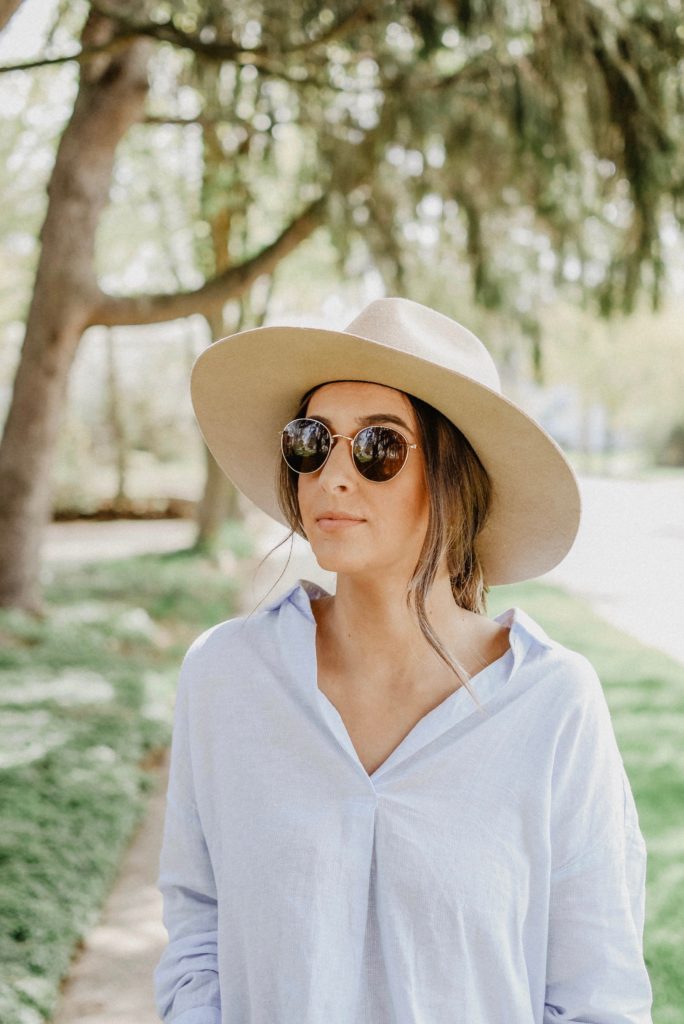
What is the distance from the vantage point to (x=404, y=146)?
255 inches

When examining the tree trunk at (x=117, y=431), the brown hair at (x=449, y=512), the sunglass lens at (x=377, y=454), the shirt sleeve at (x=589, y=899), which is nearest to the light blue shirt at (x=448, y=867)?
the shirt sleeve at (x=589, y=899)

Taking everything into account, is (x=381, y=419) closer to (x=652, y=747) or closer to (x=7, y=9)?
(x=7, y=9)

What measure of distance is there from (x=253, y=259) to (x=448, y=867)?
7195mm

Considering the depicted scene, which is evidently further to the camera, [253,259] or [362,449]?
[253,259]

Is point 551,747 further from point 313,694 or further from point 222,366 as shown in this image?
point 222,366

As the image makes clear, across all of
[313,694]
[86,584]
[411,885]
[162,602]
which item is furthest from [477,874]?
[86,584]

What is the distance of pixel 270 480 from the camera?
207 centimetres

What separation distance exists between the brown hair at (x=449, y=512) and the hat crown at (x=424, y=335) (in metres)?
0.10

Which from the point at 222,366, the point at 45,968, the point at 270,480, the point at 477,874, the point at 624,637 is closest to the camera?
the point at 477,874

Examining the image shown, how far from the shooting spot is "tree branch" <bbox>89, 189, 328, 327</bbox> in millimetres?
7848

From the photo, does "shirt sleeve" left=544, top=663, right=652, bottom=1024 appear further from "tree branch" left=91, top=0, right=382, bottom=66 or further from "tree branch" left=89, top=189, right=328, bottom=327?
"tree branch" left=89, top=189, right=328, bottom=327

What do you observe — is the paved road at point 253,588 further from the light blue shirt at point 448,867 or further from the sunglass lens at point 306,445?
the light blue shirt at point 448,867

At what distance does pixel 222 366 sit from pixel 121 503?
67.5ft

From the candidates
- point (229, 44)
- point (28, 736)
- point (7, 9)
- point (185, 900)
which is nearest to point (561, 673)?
point (185, 900)
